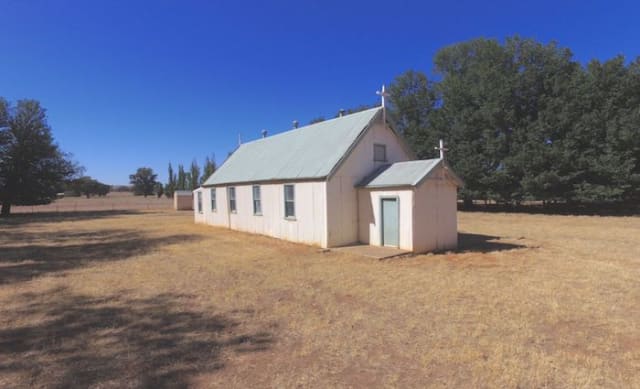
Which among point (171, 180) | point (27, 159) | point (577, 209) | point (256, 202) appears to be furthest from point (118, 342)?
point (171, 180)

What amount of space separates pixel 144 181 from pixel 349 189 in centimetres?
11548

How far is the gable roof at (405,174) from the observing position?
35.6 feet

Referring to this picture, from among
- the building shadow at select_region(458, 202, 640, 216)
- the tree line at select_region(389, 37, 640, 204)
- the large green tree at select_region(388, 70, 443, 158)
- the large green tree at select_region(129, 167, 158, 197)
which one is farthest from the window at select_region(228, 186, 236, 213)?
the large green tree at select_region(129, 167, 158, 197)

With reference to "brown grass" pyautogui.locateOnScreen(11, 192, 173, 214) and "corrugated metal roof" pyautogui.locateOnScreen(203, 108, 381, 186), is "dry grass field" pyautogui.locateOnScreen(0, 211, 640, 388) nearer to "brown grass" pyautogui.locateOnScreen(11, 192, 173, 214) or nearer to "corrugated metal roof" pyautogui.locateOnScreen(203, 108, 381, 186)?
"corrugated metal roof" pyautogui.locateOnScreen(203, 108, 381, 186)

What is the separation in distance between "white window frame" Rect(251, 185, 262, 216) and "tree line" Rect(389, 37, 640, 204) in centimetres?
1597

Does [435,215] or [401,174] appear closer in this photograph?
[435,215]

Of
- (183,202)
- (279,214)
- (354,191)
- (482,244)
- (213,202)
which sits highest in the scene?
(354,191)

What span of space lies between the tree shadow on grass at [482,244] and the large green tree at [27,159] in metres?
37.7

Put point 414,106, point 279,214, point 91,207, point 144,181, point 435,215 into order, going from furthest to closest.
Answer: point 144,181
point 91,207
point 414,106
point 279,214
point 435,215

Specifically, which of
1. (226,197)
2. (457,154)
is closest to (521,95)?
(457,154)

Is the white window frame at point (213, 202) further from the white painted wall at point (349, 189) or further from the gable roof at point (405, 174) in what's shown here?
the gable roof at point (405, 174)

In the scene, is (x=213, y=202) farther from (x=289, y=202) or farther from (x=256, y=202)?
(x=289, y=202)

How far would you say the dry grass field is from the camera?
12.5 feet

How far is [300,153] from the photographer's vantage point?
1521 centimetres
